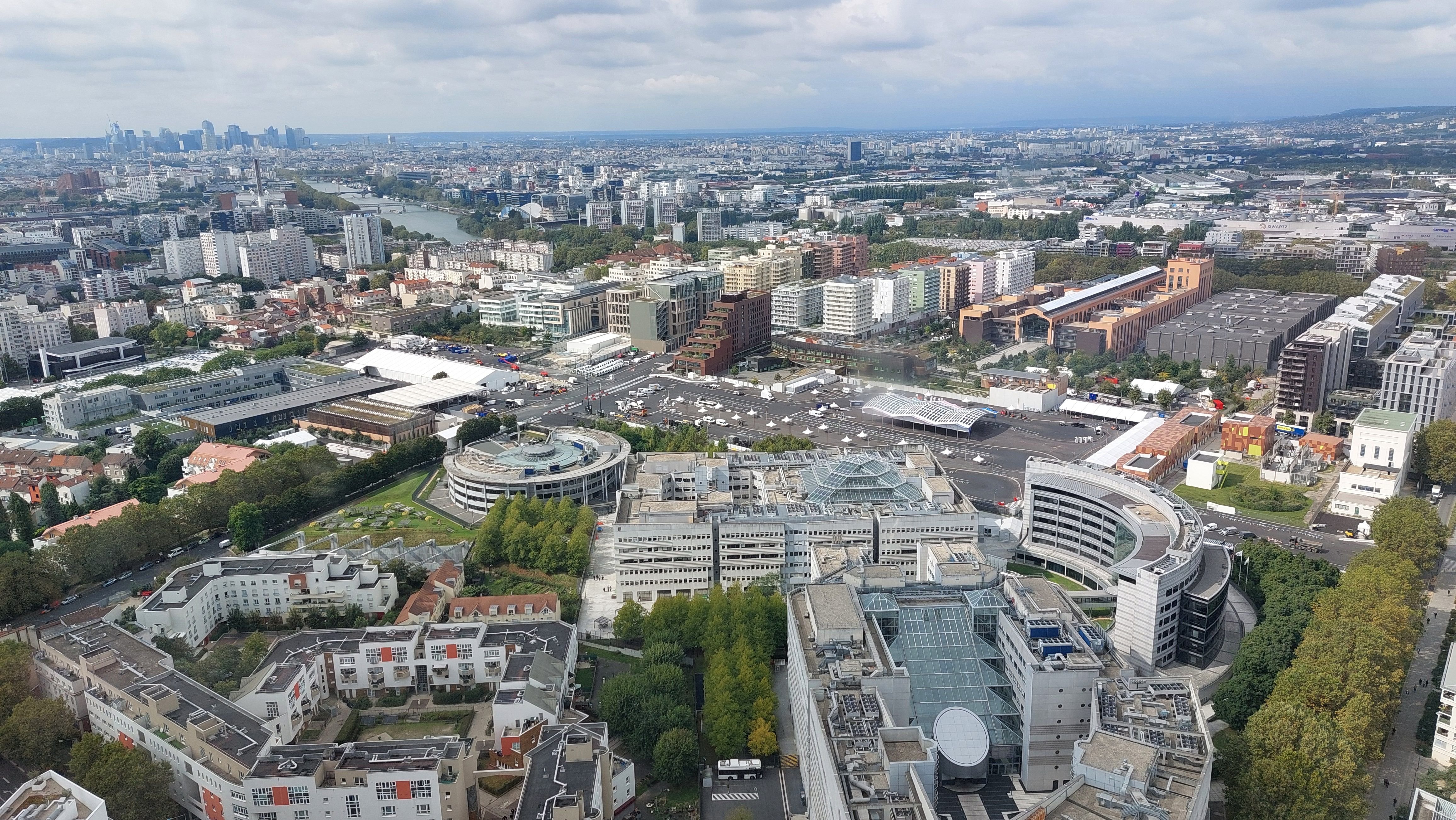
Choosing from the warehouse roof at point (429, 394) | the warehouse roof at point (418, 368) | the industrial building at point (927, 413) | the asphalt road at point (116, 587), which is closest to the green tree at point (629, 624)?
the asphalt road at point (116, 587)

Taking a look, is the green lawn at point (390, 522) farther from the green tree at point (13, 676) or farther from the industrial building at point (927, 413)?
the industrial building at point (927, 413)

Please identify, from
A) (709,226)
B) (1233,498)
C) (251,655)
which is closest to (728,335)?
(1233,498)

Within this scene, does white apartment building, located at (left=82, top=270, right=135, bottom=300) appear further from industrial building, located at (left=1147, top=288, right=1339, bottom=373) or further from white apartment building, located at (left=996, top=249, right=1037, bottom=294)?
industrial building, located at (left=1147, top=288, right=1339, bottom=373)

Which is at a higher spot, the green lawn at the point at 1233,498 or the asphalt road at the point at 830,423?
the asphalt road at the point at 830,423

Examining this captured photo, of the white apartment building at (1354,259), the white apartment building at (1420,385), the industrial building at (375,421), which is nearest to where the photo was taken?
the white apartment building at (1420,385)

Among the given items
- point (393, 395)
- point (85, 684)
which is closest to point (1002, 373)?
point (393, 395)

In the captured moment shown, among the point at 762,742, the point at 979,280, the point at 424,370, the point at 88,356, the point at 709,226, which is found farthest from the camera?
the point at 709,226

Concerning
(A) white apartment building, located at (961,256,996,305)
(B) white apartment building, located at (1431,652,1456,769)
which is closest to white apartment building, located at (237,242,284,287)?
(A) white apartment building, located at (961,256,996,305)

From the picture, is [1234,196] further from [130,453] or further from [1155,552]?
[130,453]

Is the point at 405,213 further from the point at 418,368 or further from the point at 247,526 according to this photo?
the point at 247,526
